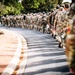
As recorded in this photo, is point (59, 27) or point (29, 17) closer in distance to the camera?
point (59, 27)

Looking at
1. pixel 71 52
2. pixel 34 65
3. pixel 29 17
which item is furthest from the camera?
pixel 29 17

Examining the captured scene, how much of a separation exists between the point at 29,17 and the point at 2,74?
39.5 meters

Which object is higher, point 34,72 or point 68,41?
point 68,41

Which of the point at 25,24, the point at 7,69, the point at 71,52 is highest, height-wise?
the point at 71,52

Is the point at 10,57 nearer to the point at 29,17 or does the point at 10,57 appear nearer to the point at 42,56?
the point at 42,56

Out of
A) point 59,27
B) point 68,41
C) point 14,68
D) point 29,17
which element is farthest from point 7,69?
point 29,17

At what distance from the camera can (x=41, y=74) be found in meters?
11.9

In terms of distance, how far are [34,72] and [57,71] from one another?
2.34ft

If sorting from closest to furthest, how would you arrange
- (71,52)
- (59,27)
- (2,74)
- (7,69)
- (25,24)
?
(71,52) → (2,74) → (7,69) → (59,27) → (25,24)

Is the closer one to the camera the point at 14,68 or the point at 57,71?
the point at 57,71

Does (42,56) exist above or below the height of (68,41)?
below

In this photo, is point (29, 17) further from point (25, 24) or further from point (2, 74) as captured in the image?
point (2, 74)

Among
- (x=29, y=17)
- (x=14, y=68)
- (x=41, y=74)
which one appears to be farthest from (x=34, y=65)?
(x=29, y=17)

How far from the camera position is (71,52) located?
8.23 m
